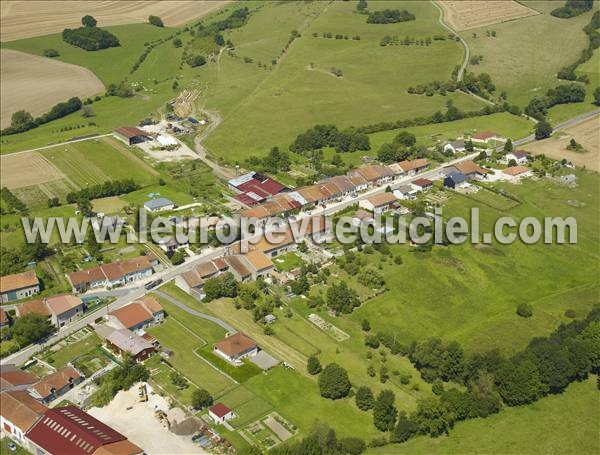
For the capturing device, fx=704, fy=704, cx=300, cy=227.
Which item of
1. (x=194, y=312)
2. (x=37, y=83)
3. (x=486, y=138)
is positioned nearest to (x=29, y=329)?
(x=194, y=312)

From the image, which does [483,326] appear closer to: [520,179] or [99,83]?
[520,179]

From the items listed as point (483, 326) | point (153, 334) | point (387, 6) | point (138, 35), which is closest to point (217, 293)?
point (153, 334)

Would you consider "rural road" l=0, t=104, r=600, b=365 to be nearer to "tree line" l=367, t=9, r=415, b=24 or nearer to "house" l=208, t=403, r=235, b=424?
"house" l=208, t=403, r=235, b=424

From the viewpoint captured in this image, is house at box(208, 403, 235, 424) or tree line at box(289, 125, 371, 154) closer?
house at box(208, 403, 235, 424)

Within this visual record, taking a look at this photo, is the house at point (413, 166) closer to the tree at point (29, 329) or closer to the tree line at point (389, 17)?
the tree at point (29, 329)

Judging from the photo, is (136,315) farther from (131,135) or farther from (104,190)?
(131,135)

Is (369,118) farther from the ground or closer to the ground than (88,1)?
closer to the ground

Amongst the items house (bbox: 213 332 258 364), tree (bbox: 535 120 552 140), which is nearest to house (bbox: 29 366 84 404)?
house (bbox: 213 332 258 364)
